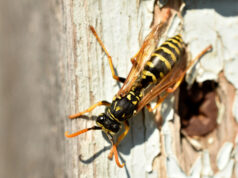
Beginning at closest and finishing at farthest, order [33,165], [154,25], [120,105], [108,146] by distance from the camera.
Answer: [108,146], [154,25], [120,105], [33,165]

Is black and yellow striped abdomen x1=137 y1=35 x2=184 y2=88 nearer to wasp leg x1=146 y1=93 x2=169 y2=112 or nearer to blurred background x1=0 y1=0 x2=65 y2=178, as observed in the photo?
wasp leg x1=146 y1=93 x2=169 y2=112

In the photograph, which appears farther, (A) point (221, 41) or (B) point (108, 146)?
(A) point (221, 41)

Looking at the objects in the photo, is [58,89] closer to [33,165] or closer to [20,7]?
[33,165]

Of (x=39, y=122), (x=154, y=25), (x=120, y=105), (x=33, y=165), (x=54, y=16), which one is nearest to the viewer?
(x=54, y=16)

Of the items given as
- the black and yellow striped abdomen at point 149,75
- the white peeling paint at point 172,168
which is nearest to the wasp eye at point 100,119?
the black and yellow striped abdomen at point 149,75

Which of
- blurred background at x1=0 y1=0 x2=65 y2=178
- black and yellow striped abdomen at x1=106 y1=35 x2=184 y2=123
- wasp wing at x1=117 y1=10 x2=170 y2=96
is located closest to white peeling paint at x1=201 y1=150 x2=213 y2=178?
black and yellow striped abdomen at x1=106 y1=35 x2=184 y2=123

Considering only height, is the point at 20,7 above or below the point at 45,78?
above

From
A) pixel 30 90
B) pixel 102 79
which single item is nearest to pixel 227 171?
pixel 102 79

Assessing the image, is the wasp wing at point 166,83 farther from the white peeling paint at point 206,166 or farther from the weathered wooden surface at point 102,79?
the white peeling paint at point 206,166

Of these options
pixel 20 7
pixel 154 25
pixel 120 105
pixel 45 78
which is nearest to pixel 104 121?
pixel 120 105

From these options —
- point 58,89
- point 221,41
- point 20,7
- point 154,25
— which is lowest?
point 58,89
